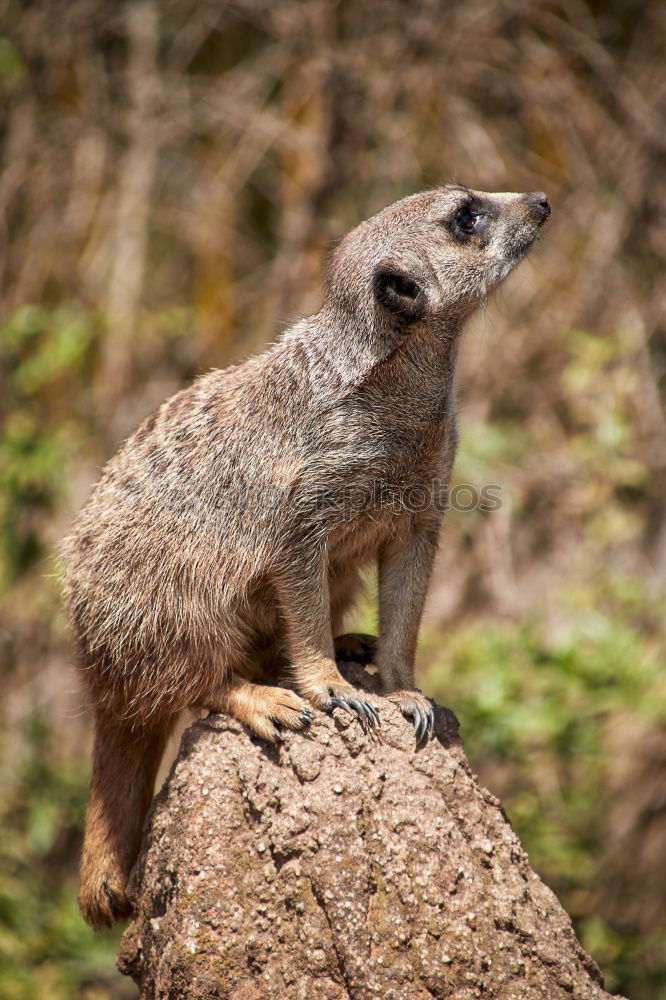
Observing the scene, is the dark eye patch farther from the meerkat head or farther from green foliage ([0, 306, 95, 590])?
green foliage ([0, 306, 95, 590])

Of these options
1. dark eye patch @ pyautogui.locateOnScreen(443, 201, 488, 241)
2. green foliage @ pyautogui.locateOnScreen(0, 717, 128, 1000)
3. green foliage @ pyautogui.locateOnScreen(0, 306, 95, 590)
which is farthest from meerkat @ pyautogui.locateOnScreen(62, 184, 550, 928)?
green foliage @ pyautogui.locateOnScreen(0, 717, 128, 1000)

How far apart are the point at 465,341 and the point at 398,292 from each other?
4.21 metres

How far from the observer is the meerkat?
11.7ft

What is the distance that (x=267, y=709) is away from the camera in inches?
133

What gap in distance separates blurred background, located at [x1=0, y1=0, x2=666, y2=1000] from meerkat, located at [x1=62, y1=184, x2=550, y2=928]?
2246 mm

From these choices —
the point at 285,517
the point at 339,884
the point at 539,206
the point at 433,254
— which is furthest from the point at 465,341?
the point at 339,884

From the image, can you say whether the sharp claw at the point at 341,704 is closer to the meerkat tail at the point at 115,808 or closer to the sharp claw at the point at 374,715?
the sharp claw at the point at 374,715

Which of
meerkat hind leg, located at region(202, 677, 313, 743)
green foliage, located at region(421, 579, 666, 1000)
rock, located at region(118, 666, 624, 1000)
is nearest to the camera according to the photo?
rock, located at region(118, 666, 624, 1000)

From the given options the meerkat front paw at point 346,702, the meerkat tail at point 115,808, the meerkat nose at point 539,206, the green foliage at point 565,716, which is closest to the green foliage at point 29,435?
the green foliage at point 565,716

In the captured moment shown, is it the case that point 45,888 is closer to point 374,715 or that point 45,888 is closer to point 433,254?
point 374,715

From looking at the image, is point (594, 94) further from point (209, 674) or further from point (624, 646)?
point (209, 674)

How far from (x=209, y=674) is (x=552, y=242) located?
207 inches

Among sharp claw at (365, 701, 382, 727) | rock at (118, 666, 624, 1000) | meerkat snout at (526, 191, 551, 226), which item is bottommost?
rock at (118, 666, 624, 1000)

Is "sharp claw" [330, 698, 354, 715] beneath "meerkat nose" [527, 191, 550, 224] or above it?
beneath
